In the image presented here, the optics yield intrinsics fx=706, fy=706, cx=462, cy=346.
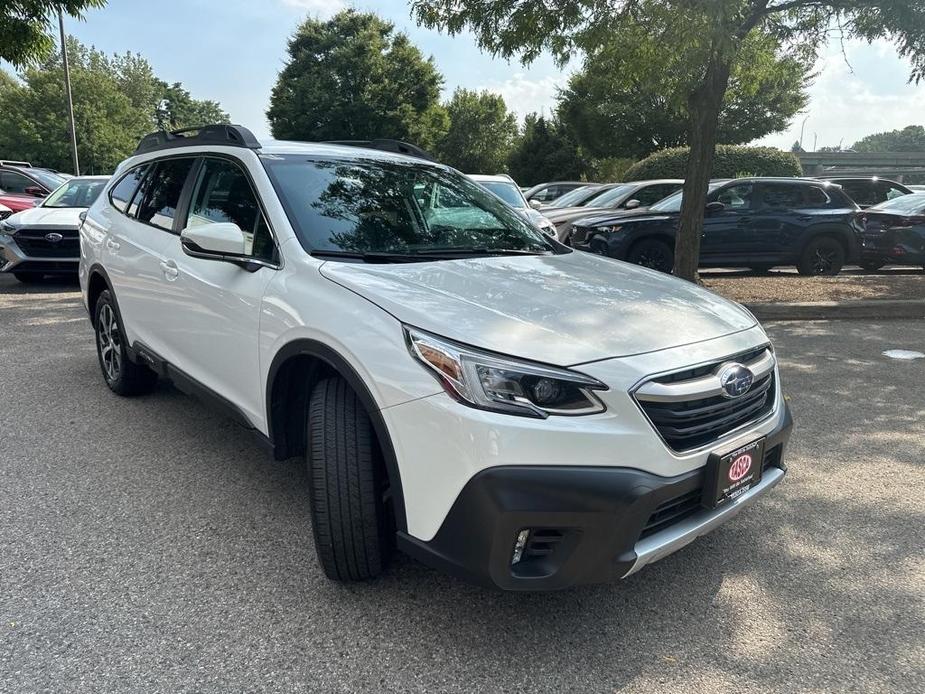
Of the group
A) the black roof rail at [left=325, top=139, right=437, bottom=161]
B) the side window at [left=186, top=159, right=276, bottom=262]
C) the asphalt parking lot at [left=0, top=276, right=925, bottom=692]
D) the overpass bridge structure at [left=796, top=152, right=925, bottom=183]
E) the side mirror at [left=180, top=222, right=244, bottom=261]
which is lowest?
the asphalt parking lot at [left=0, top=276, right=925, bottom=692]

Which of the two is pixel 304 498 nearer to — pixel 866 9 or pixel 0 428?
pixel 0 428

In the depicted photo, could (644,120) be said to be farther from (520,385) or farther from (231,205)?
(520,385)

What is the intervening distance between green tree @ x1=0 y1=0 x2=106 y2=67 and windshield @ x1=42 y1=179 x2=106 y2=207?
1.98 metres

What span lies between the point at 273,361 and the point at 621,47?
6512 mm

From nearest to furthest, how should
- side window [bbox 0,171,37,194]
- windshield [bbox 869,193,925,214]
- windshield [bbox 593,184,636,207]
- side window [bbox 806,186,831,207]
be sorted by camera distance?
side window [bbox 806,186,831,207] < windshield [bbox 869,193,925,214] < windshield [bbox 593,184,636,207] < side window [bbox 0,171,37,194]

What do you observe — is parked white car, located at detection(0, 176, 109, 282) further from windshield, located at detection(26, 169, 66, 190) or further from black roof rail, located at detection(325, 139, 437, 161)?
black roof rail, located at detection(325, 139, 437, 161)

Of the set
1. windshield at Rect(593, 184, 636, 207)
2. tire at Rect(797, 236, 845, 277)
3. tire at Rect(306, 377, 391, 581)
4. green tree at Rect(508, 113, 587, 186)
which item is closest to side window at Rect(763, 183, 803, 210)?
tire at Rect(797, 236, 845, 277)

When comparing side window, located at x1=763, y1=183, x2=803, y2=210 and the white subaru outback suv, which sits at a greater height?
side window, located at x1=763, y1=183, x2=803, y2=210

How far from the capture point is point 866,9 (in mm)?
8375

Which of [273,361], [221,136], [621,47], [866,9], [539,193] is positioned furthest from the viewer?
[539,193]

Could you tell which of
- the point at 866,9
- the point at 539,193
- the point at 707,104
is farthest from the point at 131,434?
the point at 539,193

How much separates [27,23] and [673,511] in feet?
39.7

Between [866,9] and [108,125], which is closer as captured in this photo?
[866,9]

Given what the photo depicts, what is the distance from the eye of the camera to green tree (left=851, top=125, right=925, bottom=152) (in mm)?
75000
